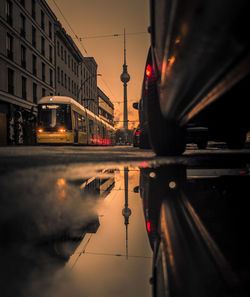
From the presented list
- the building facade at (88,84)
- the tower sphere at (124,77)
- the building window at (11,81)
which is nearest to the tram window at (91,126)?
the building window at (11,81)

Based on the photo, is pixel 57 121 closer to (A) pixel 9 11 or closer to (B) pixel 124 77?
(A) pixel 9 11

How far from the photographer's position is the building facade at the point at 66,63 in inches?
1404

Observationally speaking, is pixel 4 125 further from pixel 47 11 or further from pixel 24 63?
pixel 47 11

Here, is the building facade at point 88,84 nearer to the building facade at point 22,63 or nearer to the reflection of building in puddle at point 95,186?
the building facade at point 22,63

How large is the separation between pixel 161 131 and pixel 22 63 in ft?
84.1

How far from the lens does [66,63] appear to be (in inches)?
1553

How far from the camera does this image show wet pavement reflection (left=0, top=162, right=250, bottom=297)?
2.17 ft

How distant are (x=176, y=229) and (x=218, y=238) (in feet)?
0.47

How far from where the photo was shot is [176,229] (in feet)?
3.22

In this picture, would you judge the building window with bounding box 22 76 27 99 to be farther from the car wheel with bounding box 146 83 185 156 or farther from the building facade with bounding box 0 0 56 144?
the car wheel with bounding box 146 83 185 156

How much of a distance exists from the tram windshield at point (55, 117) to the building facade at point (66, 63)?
65.3ft

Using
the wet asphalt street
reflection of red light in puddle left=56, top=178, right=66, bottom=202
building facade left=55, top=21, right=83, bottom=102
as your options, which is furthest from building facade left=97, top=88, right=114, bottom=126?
the wet asphalt street

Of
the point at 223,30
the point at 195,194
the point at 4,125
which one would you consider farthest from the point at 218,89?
the point at 4,125

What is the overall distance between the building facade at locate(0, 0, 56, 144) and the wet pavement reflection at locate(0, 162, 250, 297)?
23.0 metres
